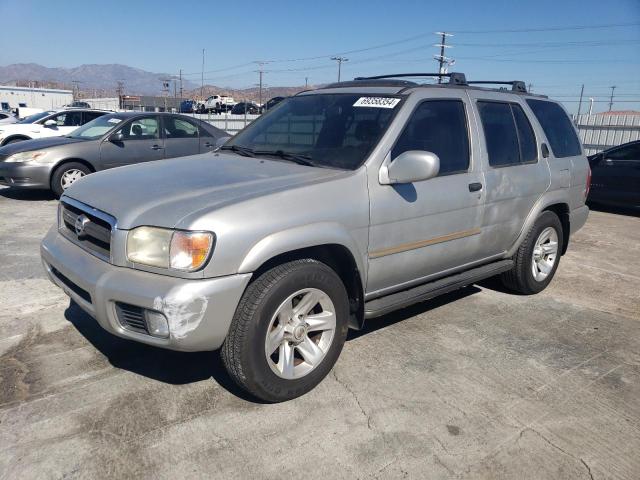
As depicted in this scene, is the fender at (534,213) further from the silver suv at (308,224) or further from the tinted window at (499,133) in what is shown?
the tinted window at (499,133)

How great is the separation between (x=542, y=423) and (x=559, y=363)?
0.88 m

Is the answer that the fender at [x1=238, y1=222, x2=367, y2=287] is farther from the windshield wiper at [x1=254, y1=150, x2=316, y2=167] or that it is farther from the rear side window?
the rear side window

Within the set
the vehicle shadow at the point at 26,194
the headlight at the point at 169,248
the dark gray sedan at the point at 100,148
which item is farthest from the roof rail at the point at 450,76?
the vehicle shadow at the point at 26,194

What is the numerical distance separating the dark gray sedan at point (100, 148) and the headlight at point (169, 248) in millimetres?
6418

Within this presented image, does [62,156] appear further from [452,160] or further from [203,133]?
[452,160]

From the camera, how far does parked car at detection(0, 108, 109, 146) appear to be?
12383 millimetres

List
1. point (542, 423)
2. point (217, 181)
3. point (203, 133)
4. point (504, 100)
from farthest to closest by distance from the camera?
point (203, 133) < point (504, 100) < point (217, 181) < point (542, 423)

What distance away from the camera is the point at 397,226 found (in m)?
3.42

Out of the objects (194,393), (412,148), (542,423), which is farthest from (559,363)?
(194,393)

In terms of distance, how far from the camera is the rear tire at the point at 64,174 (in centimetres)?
853

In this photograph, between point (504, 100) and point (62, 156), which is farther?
point (62, 156)

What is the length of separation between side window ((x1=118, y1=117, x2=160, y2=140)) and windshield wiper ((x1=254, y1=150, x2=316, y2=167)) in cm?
601

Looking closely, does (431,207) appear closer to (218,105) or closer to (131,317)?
(131,317)

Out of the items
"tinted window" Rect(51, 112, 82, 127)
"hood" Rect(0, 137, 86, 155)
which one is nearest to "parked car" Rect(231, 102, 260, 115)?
"tinted window" Rect(51, 112, 82, 127)
